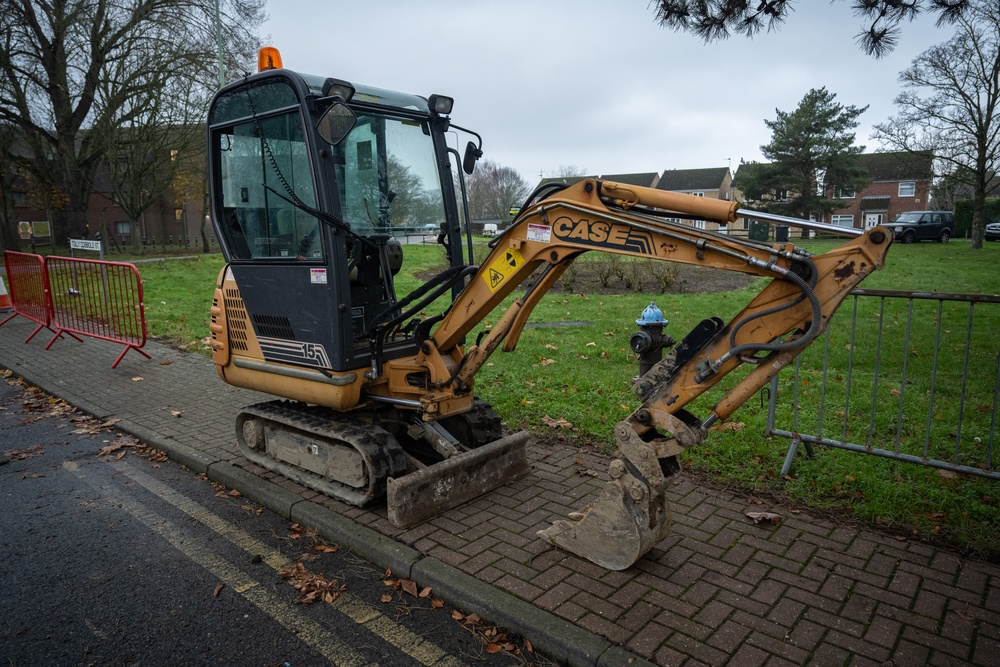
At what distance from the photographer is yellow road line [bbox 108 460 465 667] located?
3314 mm

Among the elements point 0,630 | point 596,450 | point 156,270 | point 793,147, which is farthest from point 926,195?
point 0,630

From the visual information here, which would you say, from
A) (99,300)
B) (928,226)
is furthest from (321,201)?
(928,226)

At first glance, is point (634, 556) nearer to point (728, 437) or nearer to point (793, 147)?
point (728, 437)

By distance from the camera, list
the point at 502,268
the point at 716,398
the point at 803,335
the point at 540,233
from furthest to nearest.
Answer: the point at 716,398, the point at 502,268, the point at 540,233, the point at 803,335

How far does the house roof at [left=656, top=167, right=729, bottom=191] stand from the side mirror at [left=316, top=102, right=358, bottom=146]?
231ft

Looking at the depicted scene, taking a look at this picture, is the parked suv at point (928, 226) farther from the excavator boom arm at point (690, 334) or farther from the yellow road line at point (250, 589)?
the yellow road line at point (250, 589)

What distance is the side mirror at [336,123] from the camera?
4297 mm

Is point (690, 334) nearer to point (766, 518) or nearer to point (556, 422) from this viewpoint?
point (766, 518)

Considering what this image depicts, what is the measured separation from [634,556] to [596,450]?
2.10 meters

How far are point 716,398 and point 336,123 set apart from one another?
15.3 feet

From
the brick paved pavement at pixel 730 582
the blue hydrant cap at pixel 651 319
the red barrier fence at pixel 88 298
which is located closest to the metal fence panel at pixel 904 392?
the brick paved pavement at pixel 730 582

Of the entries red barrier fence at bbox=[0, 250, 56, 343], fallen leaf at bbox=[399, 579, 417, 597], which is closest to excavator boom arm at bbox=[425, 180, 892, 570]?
fallen leaf at bbox=[399, 579, 417, 597]

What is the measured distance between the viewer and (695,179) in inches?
2879

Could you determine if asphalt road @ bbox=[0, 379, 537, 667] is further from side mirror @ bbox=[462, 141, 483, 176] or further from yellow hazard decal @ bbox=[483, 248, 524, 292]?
side mirror @ bbox=[462, 141, 483, 176]
